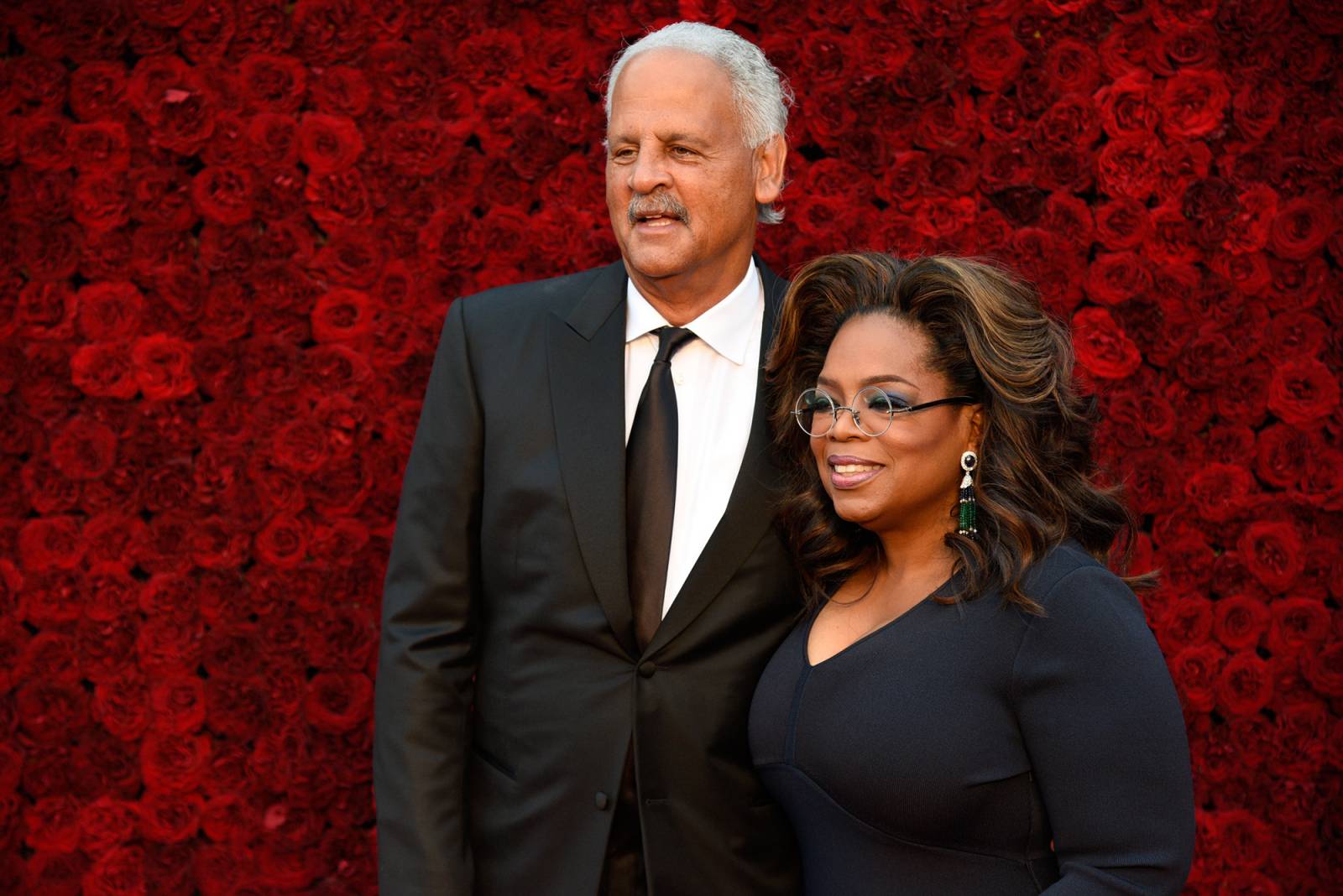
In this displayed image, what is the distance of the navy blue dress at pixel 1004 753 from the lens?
181cm

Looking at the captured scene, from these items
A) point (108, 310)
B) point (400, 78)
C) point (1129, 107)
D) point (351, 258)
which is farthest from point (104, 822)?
point (1129, 107)

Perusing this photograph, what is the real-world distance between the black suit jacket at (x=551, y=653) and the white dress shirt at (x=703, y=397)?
3 centimetres

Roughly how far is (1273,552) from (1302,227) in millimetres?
815

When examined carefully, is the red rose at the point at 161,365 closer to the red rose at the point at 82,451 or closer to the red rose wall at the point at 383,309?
the red rose wall at the point at 383,309

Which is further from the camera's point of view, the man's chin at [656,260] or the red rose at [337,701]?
the red rose at [337,701]

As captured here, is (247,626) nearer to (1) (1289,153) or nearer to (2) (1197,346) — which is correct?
(2) (1197,346)

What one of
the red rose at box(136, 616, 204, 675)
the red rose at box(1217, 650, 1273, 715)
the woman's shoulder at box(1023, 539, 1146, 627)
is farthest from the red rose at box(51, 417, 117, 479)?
the red rose at box(1217, 650, 1273, 715)

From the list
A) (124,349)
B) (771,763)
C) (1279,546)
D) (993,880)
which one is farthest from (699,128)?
(1279,546)

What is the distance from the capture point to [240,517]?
119 inches

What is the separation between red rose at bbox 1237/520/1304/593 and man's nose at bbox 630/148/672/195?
1798 mm

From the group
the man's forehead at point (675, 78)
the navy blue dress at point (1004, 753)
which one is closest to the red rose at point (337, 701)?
the navy blue dress at point (1004, 753)

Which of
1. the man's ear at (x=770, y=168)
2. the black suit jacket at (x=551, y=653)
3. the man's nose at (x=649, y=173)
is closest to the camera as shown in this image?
the black suit jacket at (x=551, y=653)

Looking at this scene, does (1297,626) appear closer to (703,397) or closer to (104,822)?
(703,397)

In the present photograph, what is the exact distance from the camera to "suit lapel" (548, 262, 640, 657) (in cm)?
216
